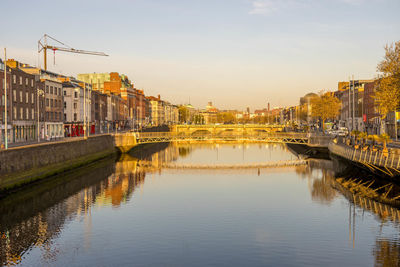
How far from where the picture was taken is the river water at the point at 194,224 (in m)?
25.0

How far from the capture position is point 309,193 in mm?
45875

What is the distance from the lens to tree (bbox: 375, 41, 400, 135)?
5116cm

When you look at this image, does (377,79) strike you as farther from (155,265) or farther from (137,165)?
(155,265)

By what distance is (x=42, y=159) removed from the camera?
162 ft

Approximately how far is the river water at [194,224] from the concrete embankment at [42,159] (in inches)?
59.5

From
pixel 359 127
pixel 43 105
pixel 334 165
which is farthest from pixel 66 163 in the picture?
pixel 359 127

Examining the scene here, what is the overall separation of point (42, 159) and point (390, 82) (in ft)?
Answer: 140

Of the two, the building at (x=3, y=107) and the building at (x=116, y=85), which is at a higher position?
the building at (x=116, y=85)

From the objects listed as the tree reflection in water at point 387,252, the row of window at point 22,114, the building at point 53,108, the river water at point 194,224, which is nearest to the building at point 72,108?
the building at point 53,108

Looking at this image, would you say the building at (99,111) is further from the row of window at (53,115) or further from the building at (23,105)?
the building at (23,105)

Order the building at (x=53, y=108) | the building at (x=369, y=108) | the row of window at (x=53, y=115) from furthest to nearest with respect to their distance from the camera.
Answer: the building at (x=369, y=108)
the row of window at (x=53, y=115)
the building at (x=53, y=108)

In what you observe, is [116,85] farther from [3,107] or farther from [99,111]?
[3,107]

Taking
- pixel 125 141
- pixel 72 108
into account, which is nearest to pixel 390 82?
pixel 125 141

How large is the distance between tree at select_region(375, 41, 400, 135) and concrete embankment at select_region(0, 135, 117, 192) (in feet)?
135
